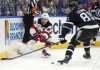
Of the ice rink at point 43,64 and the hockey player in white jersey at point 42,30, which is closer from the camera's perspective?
the ice rink at point 43,64

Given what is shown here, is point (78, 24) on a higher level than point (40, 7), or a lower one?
higher

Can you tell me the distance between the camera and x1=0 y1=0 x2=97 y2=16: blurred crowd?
8.67m

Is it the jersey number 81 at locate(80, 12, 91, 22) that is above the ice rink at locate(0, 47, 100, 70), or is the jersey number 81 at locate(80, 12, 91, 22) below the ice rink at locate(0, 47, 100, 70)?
above

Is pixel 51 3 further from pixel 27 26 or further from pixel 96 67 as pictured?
pixel 96 67

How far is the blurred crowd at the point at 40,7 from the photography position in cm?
867

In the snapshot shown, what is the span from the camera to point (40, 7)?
10.5 metres

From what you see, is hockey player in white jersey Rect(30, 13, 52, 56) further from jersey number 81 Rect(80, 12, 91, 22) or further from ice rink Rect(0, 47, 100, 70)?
jersey number 81 Rect(80, 12, 91, 22)

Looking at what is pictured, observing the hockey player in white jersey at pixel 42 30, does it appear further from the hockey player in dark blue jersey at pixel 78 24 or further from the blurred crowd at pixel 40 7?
the hockey player in dark blue jersey at pixel 78 24

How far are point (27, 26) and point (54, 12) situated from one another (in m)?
1.93

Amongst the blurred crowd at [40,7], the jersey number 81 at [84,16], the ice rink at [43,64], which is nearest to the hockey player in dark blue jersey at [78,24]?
the jersey number 81 at [84,16]

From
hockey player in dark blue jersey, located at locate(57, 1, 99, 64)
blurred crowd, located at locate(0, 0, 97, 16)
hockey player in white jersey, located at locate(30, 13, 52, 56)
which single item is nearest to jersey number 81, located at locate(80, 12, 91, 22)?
hockey player in dark blue jersey, located at locate(57, 1, 99, 64)

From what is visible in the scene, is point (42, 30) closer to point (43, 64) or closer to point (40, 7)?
point (43, 64)

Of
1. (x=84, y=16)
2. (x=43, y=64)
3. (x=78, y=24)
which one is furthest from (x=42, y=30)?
(x=84, y=16)

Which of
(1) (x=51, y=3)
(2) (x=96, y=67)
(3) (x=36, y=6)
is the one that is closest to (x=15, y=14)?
(3) (x=36, y=6)
